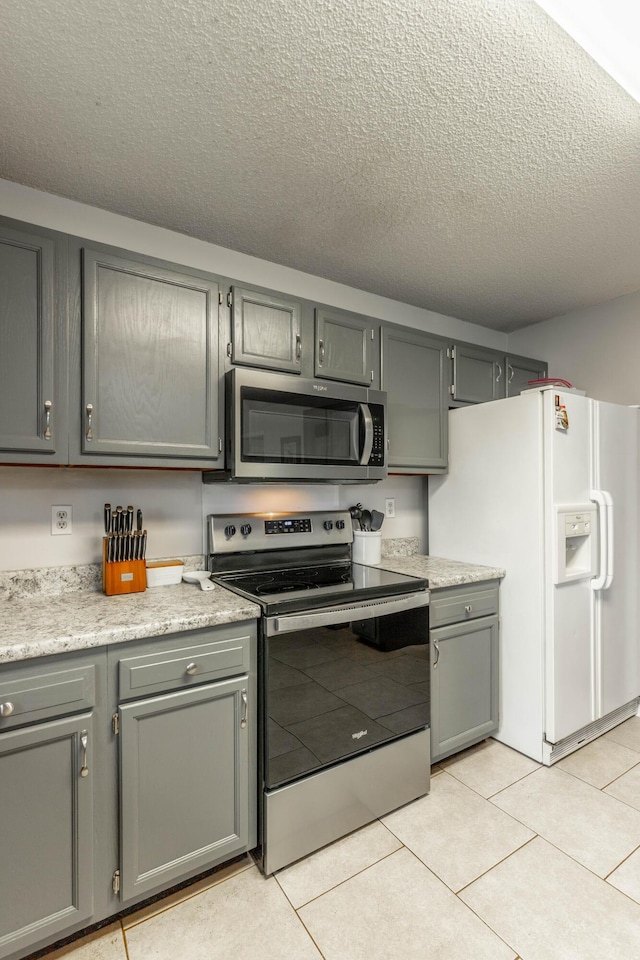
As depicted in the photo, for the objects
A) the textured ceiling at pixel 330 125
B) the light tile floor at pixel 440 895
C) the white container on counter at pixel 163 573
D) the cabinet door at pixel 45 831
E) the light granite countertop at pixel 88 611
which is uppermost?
the textured ceiling at pixel 330 125

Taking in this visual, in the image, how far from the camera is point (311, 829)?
5.63 ft

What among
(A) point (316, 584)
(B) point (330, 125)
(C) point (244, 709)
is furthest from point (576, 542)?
(B) point (330, 125)

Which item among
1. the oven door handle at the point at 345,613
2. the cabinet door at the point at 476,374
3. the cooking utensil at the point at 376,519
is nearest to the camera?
the oven door handle at the point at 345,613

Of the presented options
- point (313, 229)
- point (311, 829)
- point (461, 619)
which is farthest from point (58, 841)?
point (313, 229)

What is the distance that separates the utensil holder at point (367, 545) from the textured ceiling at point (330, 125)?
1.39 meters

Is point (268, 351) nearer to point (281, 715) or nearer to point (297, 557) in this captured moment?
point (297, 557)

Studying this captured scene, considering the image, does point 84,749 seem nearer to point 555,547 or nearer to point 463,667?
point 463,667

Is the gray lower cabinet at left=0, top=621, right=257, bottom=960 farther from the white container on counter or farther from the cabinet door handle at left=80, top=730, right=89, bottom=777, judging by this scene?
the white container on counter

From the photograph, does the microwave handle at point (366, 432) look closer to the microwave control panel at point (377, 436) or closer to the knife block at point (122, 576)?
the microwave control panel at point (377, 436)

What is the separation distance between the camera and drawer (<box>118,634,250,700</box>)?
1433 millimetres

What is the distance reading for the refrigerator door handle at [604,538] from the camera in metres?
2.43

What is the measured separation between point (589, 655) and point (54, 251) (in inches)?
114

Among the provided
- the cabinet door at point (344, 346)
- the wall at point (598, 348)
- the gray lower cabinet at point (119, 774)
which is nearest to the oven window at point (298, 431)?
the cabinet door at point (344, 346)

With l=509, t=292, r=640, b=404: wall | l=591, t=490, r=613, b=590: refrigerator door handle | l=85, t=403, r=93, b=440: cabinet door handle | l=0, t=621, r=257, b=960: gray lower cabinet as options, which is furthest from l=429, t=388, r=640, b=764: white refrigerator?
l=85, t=403, r=93, b=440: cabinet door handle
